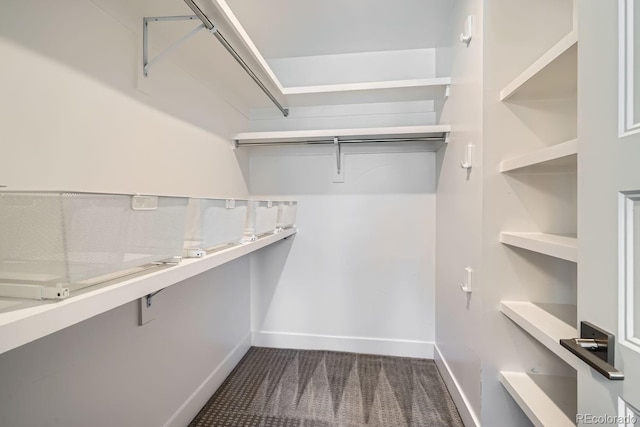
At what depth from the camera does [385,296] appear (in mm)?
2258

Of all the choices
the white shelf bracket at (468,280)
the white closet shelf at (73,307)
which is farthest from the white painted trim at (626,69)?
the white closet shelf at (73,307)

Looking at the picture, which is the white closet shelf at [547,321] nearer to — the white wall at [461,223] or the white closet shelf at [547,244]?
the white wall at [461,223]

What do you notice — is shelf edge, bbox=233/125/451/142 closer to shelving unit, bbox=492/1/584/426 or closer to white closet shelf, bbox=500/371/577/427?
shelving unit, bbox=492/1/584/426

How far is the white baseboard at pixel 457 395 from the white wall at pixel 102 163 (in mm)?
1442

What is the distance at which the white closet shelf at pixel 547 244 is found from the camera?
0.87 meters

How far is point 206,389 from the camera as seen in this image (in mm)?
1715

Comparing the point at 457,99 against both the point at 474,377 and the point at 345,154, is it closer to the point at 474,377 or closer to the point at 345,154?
the point at 345,154

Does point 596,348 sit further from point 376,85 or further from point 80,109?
point 376,85

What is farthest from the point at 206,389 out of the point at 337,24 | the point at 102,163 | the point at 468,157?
the point at 337,24

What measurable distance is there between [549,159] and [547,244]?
28cm

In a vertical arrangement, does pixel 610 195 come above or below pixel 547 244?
above

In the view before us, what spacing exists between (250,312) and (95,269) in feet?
6.19

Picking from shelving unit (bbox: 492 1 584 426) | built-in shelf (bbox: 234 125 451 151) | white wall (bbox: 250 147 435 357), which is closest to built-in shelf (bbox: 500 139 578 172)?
shelving unit (bbox: 492 1 584 426)

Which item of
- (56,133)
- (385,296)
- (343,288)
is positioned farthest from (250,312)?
(56,133)
